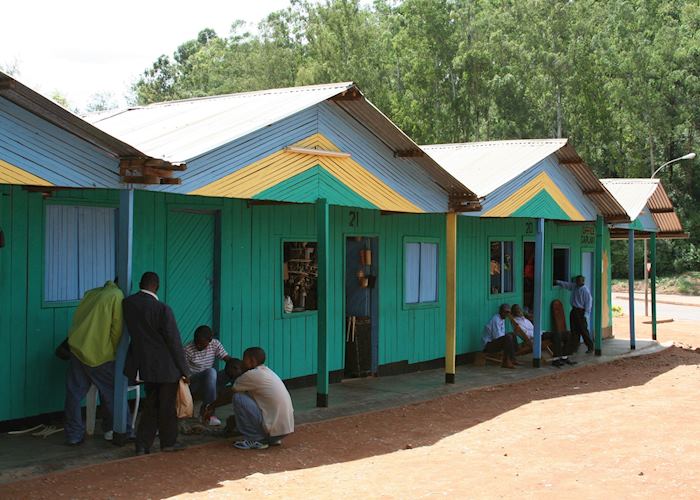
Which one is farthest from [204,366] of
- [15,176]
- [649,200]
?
[649,200]

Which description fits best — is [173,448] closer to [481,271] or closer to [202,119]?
[202,119]

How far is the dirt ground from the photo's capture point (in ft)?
23.3

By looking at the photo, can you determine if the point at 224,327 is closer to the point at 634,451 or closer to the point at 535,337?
the point at 634,451

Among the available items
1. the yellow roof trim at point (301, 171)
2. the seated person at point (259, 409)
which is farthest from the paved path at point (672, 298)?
the seated person at point (259, 409)

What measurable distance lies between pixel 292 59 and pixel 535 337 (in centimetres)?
3804

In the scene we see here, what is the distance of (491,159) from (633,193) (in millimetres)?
4926

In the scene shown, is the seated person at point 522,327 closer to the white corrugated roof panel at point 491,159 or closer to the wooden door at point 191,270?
the white corrugated roof panel at point 491,159

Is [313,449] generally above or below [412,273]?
below

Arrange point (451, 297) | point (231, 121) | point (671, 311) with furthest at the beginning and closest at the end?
point (671, 311) → point (451, 297) → point (231, 121)

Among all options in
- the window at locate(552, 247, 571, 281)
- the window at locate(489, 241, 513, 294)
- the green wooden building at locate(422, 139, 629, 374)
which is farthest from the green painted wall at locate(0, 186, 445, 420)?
the window at locate(552, 247, 571, 281)

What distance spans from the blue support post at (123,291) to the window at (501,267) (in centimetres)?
927

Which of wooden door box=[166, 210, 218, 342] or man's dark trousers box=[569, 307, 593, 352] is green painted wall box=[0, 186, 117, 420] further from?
man's dark trousers box=[569, 307, 593, 352]

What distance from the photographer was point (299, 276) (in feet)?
39.5

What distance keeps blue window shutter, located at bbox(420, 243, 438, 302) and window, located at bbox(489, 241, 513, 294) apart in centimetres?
179
